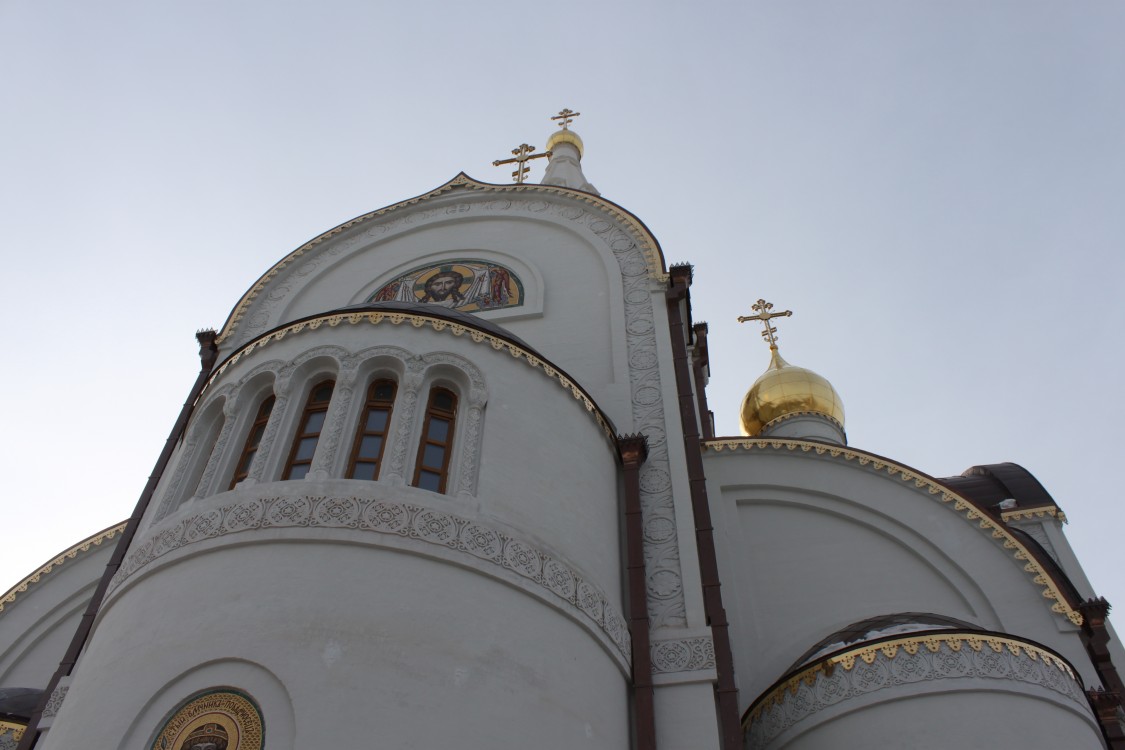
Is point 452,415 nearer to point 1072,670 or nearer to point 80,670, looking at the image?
point 80,670

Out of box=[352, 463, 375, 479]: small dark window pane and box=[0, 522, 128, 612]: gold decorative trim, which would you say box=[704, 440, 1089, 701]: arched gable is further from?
box=[0, 522, 128, 612]: gold decorative trim

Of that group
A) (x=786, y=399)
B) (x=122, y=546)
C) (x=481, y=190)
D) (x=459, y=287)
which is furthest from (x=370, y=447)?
(x=786, y=399)

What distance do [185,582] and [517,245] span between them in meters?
8.00

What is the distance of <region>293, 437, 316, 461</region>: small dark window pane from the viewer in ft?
26.7

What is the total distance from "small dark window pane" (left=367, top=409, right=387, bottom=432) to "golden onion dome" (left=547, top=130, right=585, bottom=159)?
1328 centimetres

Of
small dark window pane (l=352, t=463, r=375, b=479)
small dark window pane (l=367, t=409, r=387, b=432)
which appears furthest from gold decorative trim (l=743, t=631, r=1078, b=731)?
small dark window pane (l=367, t=409, r=387, b=432)

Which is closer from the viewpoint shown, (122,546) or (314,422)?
(314,422)

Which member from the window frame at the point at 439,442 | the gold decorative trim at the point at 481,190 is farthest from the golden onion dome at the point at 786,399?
the window frame at the point at 439,442

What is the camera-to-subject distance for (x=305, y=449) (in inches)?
323

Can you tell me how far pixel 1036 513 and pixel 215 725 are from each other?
14.6 meters

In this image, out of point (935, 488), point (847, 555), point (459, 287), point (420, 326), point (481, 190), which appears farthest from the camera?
point (481, 190)

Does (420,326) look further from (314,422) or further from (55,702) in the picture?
(55,702)

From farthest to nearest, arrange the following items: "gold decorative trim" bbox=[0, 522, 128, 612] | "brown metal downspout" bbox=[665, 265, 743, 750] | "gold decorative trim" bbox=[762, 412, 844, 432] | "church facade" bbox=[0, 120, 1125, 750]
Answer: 1. "gold decorative trim" bbox=[762, 412, 844, 432]
2. "gold decorative trim" bbox=[0, 522, 128, 612]
3. "brown metal downspout" bbox=[665, 265, 743, 750]
4. "church facade" bbox=[0, 120, 1125, 750]

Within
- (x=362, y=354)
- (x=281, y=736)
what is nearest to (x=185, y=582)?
(x=281, y=736)
